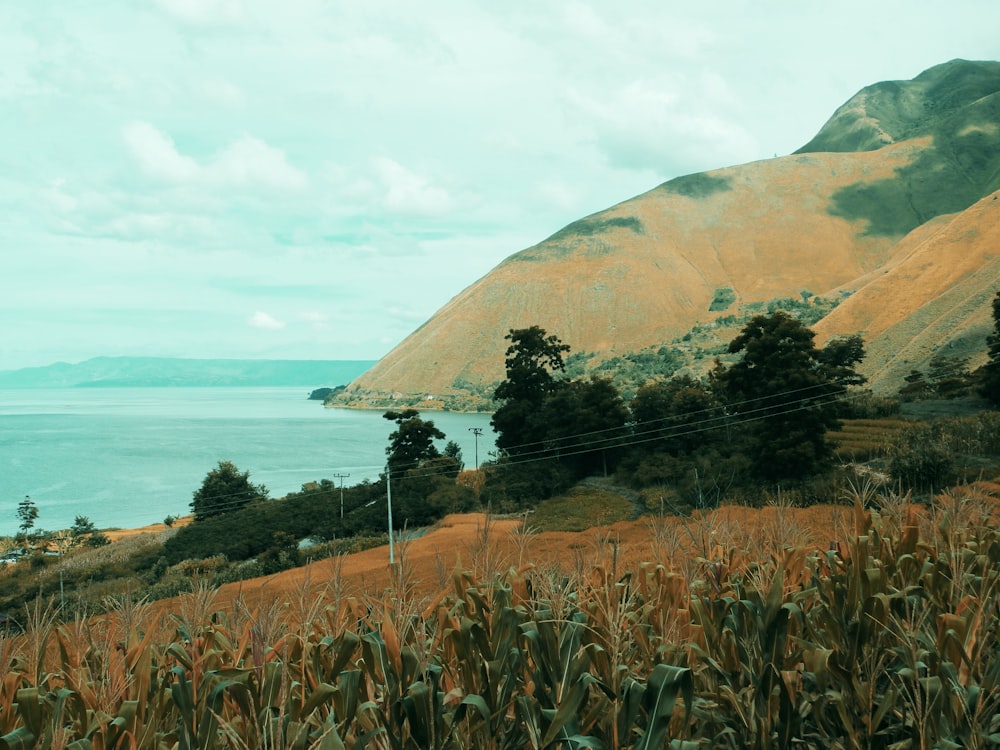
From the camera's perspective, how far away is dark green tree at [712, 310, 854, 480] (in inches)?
1441

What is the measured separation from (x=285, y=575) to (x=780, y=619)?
3052cm

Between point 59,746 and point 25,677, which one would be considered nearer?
point 59,746

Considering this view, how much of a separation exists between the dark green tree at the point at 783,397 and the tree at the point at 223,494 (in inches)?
1783

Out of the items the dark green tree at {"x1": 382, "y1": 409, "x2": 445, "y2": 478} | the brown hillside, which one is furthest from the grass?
the brown hillside

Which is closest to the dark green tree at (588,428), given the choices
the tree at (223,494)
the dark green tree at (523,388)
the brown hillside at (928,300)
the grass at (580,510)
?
the dark green tree at (523,388)

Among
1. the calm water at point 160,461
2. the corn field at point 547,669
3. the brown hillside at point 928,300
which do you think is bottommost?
the calm water at point 160,461

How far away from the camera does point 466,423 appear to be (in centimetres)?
17288

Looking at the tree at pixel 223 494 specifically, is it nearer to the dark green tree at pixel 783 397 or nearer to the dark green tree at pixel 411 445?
the dark green tree at pixel 411 445

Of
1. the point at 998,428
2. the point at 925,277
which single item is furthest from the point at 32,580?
the point at 925,277

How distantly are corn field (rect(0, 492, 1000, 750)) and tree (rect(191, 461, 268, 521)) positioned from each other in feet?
212

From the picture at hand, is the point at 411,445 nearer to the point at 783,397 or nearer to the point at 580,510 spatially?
the point at 580,510

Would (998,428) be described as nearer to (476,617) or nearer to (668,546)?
(668,546)

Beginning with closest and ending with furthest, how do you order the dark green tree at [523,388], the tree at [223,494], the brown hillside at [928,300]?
the dark green tree at [523,388] → the tree at [223,494] → the brown hillside at [928,300]

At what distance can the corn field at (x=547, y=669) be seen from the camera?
4188mm
